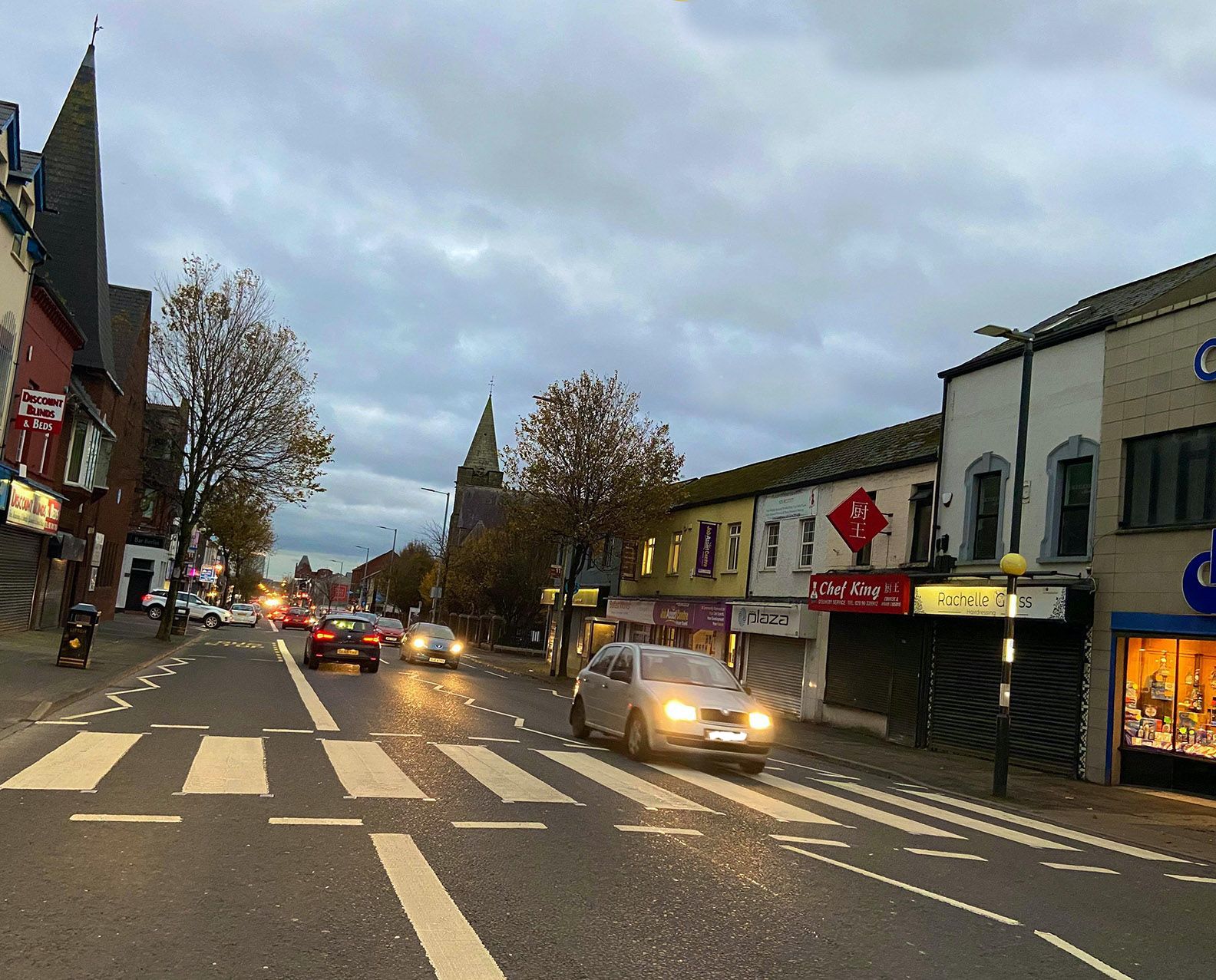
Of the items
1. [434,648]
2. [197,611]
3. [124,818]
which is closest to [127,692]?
[124,818]

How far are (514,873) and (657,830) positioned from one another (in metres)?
2.09

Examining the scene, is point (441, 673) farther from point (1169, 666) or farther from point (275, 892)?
point (275, 892)

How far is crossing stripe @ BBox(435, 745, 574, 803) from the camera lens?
30.8 feet

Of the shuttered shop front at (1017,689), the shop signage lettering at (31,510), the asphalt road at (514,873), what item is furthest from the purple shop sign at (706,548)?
the asphalt road at (514,873)

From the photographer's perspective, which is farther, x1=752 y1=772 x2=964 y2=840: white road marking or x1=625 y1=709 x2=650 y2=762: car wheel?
x1=625 y1=709 x2=650 y2=762: car wheel

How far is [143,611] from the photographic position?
5966 cm

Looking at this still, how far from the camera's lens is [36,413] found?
23.2 metres

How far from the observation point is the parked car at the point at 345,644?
2706 cm

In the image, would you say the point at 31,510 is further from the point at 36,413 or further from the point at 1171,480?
the point at 1171,480

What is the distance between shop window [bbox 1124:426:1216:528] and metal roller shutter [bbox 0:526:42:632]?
79.4 ft

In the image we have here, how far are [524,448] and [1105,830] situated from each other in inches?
989

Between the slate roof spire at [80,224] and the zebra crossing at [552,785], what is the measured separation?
81.2 ft

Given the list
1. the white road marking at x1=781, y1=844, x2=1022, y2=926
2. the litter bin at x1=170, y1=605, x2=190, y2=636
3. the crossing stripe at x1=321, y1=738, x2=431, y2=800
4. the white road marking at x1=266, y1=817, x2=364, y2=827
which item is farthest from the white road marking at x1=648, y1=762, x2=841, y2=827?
the litter bin at x1=170, y1=605, x2=190, y2=636

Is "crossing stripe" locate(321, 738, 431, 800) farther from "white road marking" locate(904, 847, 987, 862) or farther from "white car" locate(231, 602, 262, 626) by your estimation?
"white car" locate(231, 602, 262, 626)
